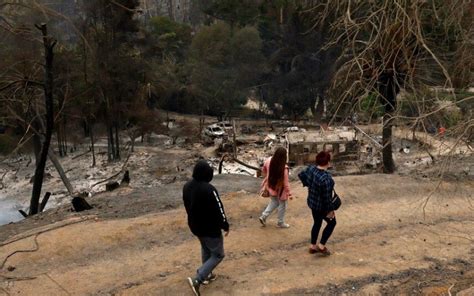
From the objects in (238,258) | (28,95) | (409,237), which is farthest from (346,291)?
(28,95)

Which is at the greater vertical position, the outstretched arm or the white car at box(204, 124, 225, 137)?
the outstretched arm

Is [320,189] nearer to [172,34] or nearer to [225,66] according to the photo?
[225,66]

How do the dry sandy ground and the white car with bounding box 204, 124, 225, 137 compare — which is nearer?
the dry sandy ground

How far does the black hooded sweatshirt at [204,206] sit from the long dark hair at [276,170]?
2063 mm

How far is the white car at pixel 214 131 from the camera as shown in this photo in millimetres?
38800

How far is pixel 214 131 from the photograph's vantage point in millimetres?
39875

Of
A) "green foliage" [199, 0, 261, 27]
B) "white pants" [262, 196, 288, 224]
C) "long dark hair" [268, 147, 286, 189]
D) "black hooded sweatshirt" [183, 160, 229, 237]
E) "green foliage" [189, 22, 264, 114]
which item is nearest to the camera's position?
"black hooded sweatshirt" [183, 160, 229, 237]

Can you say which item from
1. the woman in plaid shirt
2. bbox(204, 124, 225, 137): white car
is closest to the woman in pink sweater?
the woman in plaid shirt

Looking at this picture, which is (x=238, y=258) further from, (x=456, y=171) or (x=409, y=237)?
(x=456, y=171)

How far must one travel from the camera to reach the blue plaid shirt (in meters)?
6.50

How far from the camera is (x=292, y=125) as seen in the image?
43.8m

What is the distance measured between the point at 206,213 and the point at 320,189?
168 cm

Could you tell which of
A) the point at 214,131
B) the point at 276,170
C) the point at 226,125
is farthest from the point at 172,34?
the point at 276,170

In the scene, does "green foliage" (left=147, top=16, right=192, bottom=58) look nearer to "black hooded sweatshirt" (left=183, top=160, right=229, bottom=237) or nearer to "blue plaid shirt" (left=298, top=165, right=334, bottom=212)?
"blue plaid shirt" (left=298, top=165, right=334, bottom=212)
